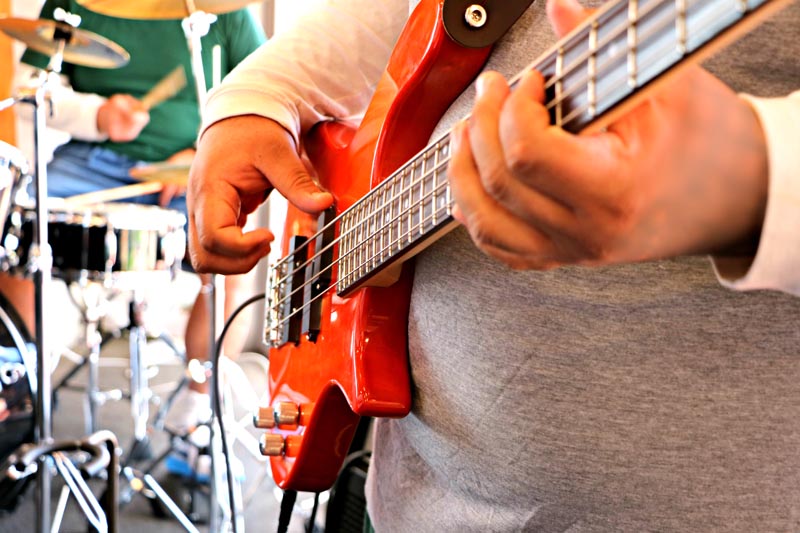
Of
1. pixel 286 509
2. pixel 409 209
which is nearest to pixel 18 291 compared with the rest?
pixel 286 509

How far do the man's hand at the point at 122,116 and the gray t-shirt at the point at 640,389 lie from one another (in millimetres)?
2275

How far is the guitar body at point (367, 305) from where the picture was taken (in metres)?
0.59

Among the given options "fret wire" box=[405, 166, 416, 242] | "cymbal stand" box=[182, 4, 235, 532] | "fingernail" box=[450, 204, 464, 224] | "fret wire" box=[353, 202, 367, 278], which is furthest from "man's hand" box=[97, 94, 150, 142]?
"fingernail" box=[450, 204, 464, 224]

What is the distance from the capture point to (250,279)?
12.2 ft

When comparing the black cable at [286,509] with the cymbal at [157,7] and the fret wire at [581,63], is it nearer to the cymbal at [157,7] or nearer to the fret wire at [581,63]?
the fret wire at [581,63]

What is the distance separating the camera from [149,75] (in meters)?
2.96

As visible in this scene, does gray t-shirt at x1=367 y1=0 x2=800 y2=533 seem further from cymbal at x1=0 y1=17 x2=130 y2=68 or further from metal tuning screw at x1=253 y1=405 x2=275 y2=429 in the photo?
cymbal at x1=0 y1=17 x2=130 y2=68

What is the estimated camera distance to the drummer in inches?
104

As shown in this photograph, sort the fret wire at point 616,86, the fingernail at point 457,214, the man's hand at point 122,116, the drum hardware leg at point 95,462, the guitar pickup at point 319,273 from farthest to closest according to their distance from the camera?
the man's hand at point 122,116 → the drum hardware leg at point 95,462 → the guitar pickup at point 319,273 → the fingernail at point 457,214 → the fret wire at point 616,86

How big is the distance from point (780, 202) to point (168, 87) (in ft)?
9.03

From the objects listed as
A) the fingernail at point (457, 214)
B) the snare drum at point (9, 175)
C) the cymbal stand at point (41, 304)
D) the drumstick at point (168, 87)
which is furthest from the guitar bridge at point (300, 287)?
the drumstick at point (168, 87)

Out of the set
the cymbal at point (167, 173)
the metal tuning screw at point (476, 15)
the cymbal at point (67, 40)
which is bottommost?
the metal tuning screw at point (476, 15)

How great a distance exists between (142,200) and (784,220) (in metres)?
2.82

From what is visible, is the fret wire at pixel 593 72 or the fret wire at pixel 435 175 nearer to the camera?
the fret wire at pixel 593 72
